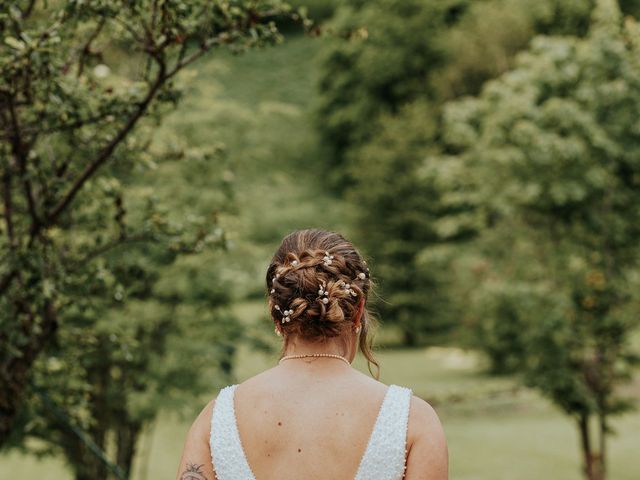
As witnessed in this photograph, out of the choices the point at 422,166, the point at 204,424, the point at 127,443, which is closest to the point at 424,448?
the point at 204,424

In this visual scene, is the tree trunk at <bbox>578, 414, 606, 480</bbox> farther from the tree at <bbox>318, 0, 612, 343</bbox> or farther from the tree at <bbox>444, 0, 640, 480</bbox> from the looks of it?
the tree at <bbox>318, 0, 612, 343</bbox>

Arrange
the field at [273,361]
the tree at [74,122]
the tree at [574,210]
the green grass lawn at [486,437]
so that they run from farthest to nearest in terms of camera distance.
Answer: the green grass lawn at [486,437]
the tree at [574,210]
the field at [273,361]
the tree at [74,122]

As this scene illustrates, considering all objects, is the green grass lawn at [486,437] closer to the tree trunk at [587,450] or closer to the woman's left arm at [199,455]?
the tree trunk at [587,450]

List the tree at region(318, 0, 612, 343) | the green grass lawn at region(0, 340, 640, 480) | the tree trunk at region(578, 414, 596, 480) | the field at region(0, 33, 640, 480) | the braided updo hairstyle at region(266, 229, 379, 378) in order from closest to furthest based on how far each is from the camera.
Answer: the braided updo hairstyle at region(266, 229, 379, 378) → the field at region(0, 33, 640, 480) → the tree trunk at region(578, 414, 596, 480) → the green grass lawn at region(0, 340, 640, 480) → the tree at region(318, 0, 612, 343)

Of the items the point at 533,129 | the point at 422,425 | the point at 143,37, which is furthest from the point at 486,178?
the point at 422,425

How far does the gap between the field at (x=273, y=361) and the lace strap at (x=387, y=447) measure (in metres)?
2.98

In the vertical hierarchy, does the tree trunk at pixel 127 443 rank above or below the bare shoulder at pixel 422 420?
below

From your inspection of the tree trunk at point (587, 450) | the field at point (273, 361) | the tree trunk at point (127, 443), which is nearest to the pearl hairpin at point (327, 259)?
the field at point (273, 361)

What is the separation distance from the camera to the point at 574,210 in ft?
33.7

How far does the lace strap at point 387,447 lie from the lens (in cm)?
200

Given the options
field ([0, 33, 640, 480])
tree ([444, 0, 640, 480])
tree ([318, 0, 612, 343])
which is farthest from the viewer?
tree ([318, 0, 612, 343])

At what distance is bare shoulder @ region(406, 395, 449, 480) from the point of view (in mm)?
2023

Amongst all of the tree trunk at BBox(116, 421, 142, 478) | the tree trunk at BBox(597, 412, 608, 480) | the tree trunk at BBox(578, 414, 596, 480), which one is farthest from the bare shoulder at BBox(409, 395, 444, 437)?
the tree trunk at BBox(578, 414, 596, 480)

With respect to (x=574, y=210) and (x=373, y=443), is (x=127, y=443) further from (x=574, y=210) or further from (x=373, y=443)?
(x=373, y=443)
